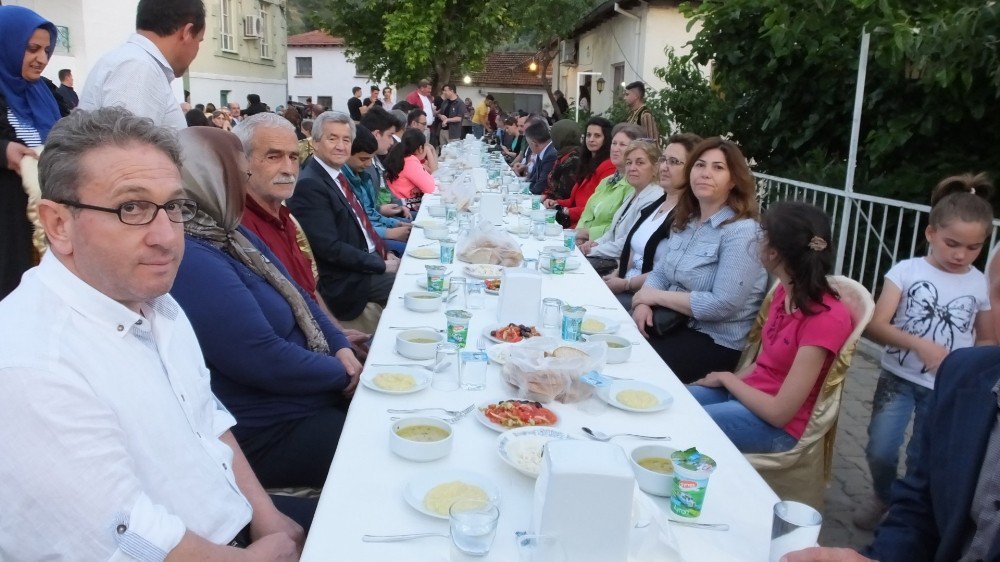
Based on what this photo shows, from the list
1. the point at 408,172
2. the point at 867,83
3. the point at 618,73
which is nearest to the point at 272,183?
the point at 408,172

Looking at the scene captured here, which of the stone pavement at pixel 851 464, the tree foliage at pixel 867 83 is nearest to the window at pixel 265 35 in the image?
the tree foliage at pixel 867 83

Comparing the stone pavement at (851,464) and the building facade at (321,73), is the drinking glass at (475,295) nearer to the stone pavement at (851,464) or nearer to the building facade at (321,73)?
the stone pavement at (851,464)

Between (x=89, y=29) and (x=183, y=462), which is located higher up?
(x=89, y=29)

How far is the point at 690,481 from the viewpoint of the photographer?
1.51m

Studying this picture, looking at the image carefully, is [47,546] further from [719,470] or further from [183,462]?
[719,470]

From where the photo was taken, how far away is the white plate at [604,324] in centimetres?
275

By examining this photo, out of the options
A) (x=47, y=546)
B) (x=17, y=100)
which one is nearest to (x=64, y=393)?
(x=47, y=546)

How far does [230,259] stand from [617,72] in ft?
59.0

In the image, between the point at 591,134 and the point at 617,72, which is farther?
the point at 617,72

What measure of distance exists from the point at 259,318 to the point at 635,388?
120 centimetres

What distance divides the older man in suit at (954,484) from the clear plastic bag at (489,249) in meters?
2.38

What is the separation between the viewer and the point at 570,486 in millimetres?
1256

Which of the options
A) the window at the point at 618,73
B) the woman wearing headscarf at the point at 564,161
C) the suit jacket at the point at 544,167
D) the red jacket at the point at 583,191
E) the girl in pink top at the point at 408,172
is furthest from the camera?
the window at the point at 618,73

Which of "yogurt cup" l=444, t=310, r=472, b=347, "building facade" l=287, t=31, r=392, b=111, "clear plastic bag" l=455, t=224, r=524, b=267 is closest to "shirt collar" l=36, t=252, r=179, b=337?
"yogurt cup" l=444, t=310, r=472, b=347
